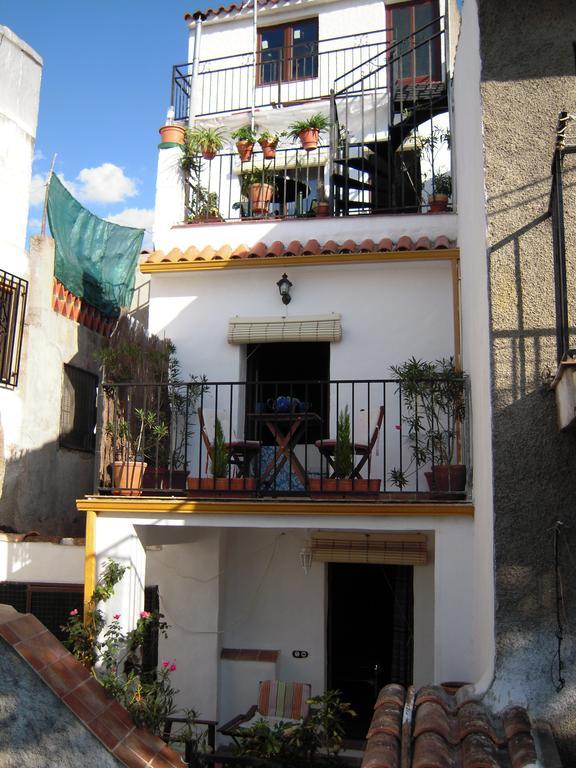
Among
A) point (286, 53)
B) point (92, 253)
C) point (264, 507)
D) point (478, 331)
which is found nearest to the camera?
point (478, 331)

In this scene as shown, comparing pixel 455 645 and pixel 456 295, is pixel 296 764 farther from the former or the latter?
pixel 456 295

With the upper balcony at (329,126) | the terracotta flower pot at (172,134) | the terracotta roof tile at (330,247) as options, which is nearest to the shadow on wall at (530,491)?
the terracotta roof tile at (330,247)

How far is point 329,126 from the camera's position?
11.9m

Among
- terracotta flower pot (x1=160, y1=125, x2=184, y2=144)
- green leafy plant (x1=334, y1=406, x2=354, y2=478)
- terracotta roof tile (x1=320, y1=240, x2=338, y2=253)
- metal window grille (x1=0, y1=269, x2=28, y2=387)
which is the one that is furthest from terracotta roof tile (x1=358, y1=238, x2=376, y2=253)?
metal window grille (x1=0, y1=269, x2=28, y2=387)

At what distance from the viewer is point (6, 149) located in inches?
413

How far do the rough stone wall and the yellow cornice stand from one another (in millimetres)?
2440

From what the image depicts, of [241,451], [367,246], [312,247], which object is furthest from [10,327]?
[367,246]

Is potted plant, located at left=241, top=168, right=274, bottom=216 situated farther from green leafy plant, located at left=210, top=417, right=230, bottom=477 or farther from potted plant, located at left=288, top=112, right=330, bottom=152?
green leafy plant, located at left=210, top=417, right=230, bottom=477

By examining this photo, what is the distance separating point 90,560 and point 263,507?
1817 millimetres

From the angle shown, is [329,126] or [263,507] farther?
[329,126]

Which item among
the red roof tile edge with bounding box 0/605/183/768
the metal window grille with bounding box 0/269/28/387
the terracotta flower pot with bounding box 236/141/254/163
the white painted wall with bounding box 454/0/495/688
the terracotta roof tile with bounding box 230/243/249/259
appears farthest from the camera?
the terracotta flower pot with bounding box 236/141/254/163

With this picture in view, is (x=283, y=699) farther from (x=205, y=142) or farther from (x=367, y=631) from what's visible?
(x=205, y=142)

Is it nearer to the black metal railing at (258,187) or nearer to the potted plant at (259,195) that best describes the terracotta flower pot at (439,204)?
the black metal railing at (258,187)

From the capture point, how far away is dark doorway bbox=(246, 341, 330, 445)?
1010 centimetres
